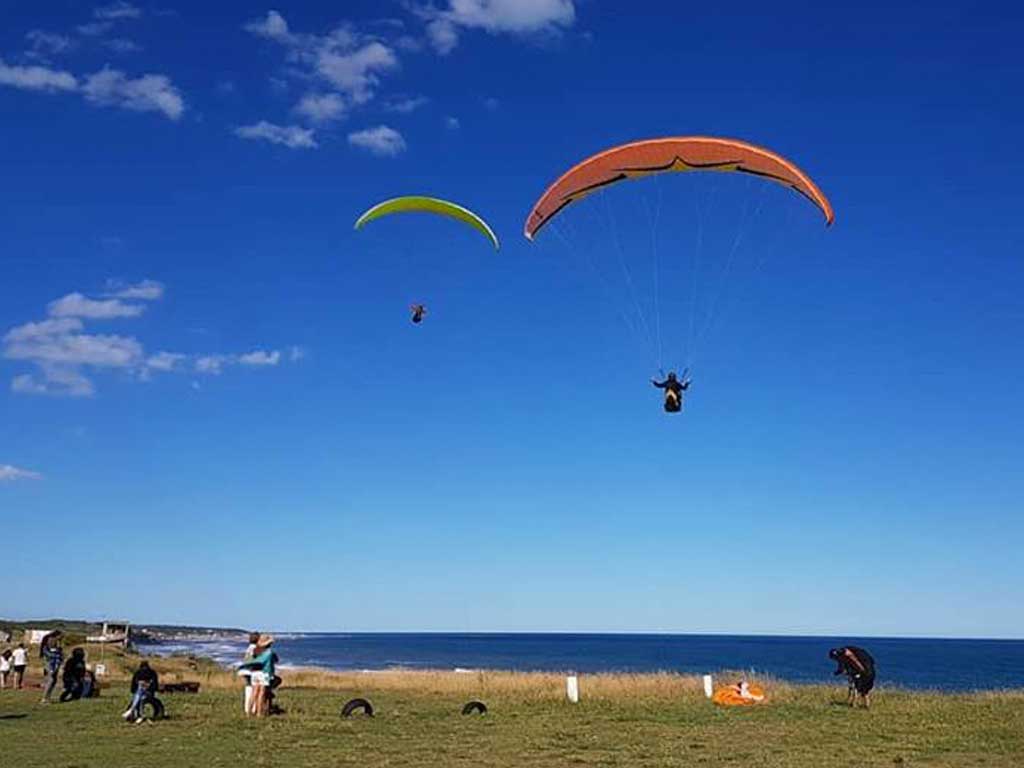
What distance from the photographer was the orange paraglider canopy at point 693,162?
19.6 m

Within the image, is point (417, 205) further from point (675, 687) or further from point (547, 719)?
point (675, 687)

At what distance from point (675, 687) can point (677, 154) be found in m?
17.0

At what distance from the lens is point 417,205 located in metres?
25.0

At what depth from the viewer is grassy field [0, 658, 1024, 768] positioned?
50.3 feet

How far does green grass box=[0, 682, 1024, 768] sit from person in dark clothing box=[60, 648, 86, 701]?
0.88 m

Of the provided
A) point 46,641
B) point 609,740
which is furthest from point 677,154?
point 46,641

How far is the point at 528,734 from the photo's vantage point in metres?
18.6

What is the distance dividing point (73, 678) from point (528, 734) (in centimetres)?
1287

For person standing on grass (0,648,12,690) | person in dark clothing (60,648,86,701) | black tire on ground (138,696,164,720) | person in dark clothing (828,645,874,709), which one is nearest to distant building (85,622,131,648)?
person standing on grass (0,648,12,690)

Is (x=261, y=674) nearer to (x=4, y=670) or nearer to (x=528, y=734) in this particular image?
(x=528, y=734)

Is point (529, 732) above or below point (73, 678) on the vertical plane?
below

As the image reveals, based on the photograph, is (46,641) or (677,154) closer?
(677,154)

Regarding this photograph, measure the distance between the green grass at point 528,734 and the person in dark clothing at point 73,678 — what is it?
88 cm

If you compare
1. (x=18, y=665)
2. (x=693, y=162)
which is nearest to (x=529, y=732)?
(x=693, y=162)
